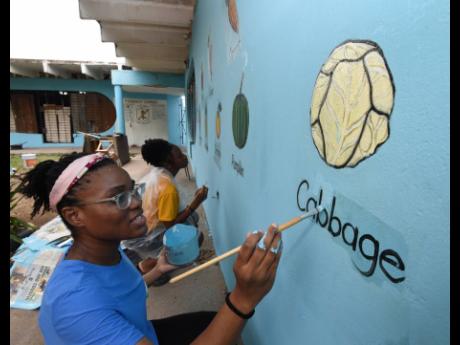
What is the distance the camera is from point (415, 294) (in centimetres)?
42

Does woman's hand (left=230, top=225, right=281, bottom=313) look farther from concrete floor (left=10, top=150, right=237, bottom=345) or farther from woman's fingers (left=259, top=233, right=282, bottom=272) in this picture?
concrete floor (left=10, top=150, right=237, bottom=345)

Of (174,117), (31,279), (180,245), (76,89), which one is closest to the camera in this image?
(180,245)

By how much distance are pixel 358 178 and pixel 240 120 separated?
0.98 meters

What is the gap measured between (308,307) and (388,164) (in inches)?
20.5

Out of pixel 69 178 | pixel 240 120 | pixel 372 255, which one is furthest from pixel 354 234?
pixel 240 120

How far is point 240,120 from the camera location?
→ 1.46 m

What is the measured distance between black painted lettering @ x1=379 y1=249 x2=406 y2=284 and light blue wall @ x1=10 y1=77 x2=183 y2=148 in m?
12.3

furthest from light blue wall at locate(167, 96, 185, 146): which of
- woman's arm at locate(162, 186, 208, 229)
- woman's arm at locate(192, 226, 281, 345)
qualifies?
woman's arm at locate(192, 226, 281, 345)

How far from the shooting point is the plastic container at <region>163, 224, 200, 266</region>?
5.61 feet

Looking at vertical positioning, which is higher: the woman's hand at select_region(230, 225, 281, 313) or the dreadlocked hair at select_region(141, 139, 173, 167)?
the dreadlocked hair at select_region(141, 139, 173, 167)

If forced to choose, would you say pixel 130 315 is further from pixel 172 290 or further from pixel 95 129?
pixel 95 129

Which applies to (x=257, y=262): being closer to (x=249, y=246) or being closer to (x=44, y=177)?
(x=249, y=246)

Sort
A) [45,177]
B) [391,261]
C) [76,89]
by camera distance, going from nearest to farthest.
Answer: [391,261] → [45,177] → [76,89]

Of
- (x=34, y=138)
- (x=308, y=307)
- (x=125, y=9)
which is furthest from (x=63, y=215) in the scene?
(x=34, y=138)
